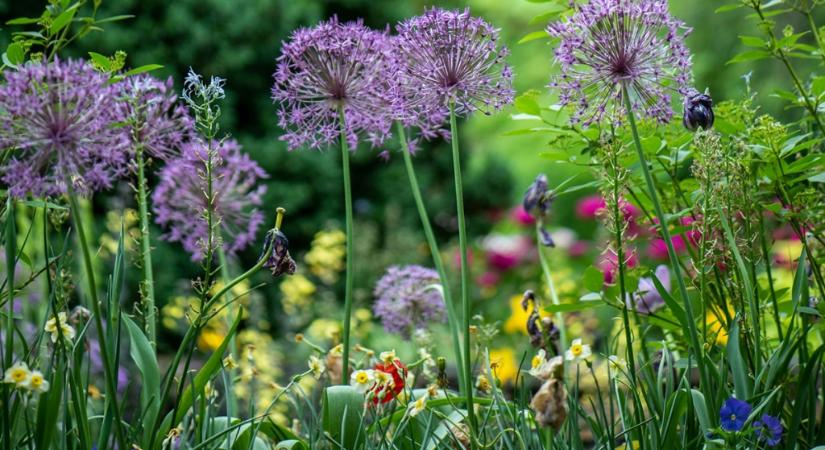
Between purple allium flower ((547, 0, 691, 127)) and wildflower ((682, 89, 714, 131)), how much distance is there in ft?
0.09

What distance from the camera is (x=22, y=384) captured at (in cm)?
134

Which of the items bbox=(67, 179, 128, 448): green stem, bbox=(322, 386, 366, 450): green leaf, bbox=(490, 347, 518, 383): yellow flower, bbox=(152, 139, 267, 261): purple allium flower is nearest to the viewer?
bbox=(67, 179, 128, 448): green stem

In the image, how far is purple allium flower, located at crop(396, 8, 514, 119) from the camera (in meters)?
1.63

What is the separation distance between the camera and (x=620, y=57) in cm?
156

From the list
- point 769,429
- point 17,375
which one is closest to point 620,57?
point 769,429

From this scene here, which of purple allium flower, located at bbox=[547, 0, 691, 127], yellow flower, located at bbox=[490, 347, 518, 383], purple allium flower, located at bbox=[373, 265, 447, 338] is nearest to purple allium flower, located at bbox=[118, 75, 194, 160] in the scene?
purple allium flower, located at bbox=[547, 0, 691, 127]

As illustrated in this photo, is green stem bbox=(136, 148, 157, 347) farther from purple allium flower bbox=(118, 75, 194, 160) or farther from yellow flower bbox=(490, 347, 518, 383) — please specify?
yellow flower bbox=(490, 347, 518, 383)

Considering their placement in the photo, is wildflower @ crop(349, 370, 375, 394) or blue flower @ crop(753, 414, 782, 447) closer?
blue flower @ crop(753, 414, 782, 447)

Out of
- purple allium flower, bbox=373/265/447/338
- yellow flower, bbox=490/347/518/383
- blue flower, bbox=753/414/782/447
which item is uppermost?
purple allium flower, bbox=373/265/447/338

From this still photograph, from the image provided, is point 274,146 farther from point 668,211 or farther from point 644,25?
point 644,25

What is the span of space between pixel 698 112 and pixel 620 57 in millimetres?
179

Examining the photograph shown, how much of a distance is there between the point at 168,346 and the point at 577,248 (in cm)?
447

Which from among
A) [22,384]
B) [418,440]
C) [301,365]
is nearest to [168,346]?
[301,365]

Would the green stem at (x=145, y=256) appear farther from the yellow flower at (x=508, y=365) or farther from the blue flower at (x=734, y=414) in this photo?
the yellow flower at (x=508, y=365)
